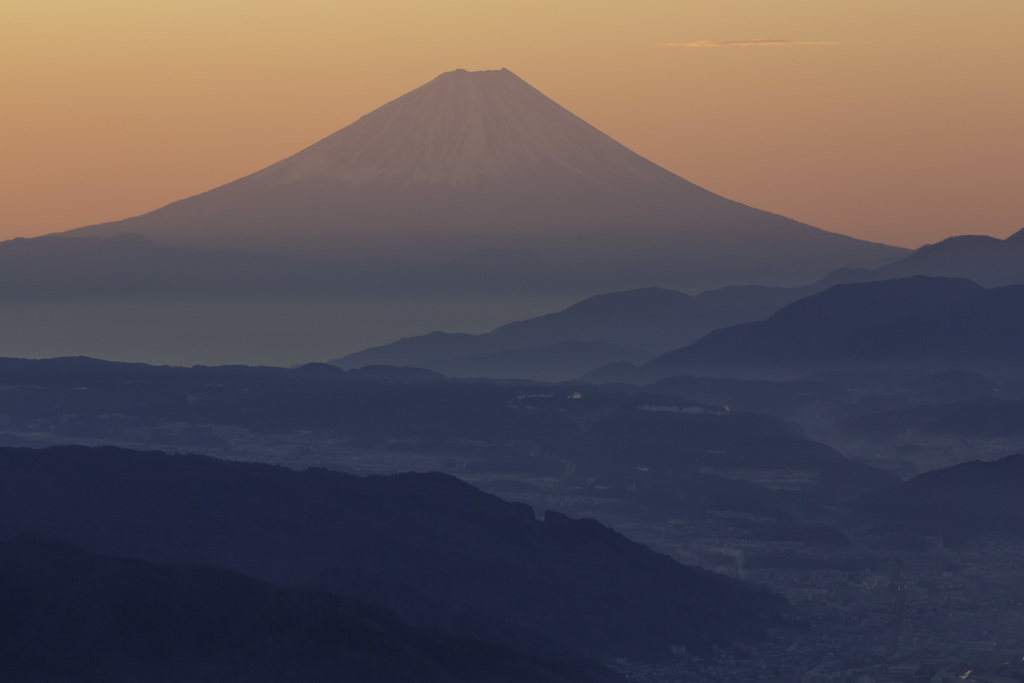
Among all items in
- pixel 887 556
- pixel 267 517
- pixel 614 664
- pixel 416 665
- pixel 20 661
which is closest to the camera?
pixel 20 661

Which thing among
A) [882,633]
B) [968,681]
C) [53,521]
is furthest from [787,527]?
[53,521]

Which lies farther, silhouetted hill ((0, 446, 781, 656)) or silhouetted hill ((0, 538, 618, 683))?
silhouetted hill ((0, 446, 781, 656))

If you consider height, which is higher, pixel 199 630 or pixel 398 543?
pixel 398 543

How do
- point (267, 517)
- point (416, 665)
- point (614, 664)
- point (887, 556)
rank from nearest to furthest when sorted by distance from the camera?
point (416, 665)
point (614, 664)
point (267, 517)
point (887, 556)

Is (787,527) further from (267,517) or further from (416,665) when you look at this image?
(416,665)

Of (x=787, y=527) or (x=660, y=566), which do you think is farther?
(x=787, y=527)
